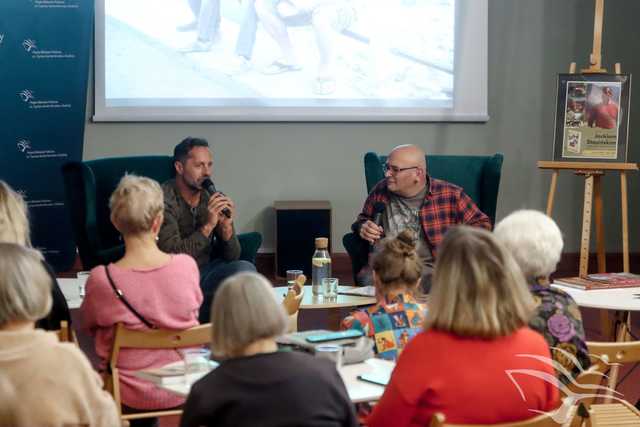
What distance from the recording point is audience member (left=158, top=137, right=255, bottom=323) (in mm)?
4625

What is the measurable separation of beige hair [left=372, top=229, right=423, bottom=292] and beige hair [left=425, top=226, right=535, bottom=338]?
652 mm

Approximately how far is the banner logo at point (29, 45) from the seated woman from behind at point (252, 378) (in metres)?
4.68

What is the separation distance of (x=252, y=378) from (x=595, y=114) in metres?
3.97

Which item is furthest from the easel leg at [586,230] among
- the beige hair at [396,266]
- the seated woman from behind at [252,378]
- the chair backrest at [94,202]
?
the seated woman from behind at [252,378]

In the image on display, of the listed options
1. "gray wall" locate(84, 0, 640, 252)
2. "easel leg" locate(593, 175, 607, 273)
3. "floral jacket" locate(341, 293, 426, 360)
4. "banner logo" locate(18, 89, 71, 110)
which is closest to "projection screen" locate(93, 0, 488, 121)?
"gray wall" locate(84, 0, 640, 252)

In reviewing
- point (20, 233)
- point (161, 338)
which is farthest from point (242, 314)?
point (20, 233)

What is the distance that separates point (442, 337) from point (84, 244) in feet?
10.7

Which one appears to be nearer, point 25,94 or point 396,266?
point 396,266

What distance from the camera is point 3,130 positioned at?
636cm

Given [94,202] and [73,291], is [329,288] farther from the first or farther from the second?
[94,202]

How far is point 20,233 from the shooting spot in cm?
320

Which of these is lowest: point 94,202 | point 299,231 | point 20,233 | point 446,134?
point 299,231

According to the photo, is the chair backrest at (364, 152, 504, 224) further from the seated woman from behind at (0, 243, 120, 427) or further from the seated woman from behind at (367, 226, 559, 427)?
the seated woman from behind at (0, 243, 120, 427)

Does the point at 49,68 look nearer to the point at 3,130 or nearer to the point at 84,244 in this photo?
the point at 3,130
